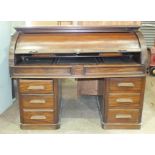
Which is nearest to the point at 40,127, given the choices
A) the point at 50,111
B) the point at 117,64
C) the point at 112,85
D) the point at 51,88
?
the point at 50,111

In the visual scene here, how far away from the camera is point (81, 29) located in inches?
92.2

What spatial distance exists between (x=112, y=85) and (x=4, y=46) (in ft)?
4.59

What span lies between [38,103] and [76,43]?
2.36ft

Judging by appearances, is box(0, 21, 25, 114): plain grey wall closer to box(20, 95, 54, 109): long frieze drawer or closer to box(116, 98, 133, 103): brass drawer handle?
box(20, 95, 54, 109): long frieze drawer

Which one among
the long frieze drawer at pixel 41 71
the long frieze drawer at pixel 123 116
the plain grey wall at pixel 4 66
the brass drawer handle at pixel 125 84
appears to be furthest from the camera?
the plain grey wall at pixel 4 66

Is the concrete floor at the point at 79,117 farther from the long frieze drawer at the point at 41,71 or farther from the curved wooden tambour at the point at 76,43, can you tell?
the curved wooden tambour at the point at 76,43

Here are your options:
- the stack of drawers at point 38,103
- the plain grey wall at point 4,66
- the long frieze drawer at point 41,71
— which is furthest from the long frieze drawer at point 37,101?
the plain grey wall at point 4,66

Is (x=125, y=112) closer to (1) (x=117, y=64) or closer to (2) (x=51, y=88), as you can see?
(1) (x=117, y=64)

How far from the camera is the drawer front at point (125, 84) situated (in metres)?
2.26

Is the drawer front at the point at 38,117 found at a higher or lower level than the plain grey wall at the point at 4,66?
lower

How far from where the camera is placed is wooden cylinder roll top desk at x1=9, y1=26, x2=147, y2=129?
7.18ft

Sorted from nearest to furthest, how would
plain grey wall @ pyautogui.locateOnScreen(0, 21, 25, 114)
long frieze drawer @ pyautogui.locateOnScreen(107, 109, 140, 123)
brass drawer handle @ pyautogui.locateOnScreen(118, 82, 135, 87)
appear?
brass drawer handle @ pyautogui.locateOnScreen(118, 82, 135, 87), long frieze drawer @ pyautogui.locateOnScreen(107, 109, 140, 123), plain grey wall @ pyautogui.locateOnScreen(0, 21, 25, 114)

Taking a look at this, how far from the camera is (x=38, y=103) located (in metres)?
2.32

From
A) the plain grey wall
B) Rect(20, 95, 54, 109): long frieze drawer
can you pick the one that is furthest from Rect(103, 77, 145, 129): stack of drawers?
the plain grey wall
